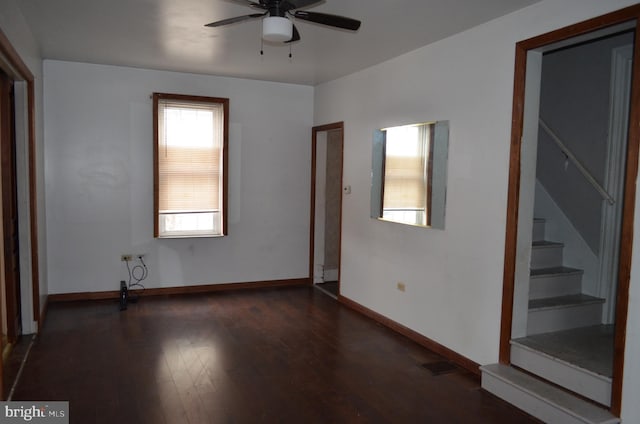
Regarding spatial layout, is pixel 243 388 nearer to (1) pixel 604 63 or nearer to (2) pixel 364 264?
(2) pixel 364 264

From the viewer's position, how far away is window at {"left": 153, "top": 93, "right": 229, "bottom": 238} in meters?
5.63

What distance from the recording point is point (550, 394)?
9.86ft

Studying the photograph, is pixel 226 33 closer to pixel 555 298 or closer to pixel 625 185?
pixel 625 185

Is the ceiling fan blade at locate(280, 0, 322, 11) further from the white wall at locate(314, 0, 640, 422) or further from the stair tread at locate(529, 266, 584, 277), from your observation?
the stair tread at locate(529, 266, 584, 277)

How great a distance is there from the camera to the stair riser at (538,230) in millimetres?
4492

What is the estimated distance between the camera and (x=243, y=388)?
3.33 meters

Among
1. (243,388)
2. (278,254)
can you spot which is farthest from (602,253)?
(278,254)

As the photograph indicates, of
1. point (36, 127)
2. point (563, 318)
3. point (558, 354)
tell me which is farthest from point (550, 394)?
point (36, 127)

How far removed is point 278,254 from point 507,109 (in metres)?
3.84

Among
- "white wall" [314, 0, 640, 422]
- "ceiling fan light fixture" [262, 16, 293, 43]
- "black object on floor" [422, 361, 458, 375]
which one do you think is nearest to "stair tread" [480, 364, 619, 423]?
"white wall" [314, 0, 640, 422]

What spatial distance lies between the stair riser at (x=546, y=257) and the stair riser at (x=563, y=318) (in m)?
0.52

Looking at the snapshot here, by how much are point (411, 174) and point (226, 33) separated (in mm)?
2110

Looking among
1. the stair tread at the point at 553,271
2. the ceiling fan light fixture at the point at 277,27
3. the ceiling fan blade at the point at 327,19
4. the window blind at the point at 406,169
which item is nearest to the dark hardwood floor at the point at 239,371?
the stair tread at the point at 553,271

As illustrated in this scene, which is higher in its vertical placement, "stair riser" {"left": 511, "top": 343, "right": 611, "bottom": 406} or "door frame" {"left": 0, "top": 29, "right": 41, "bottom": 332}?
"door frame" {"left": 0, "top": 29, "right": 41, "bottom": 332}
